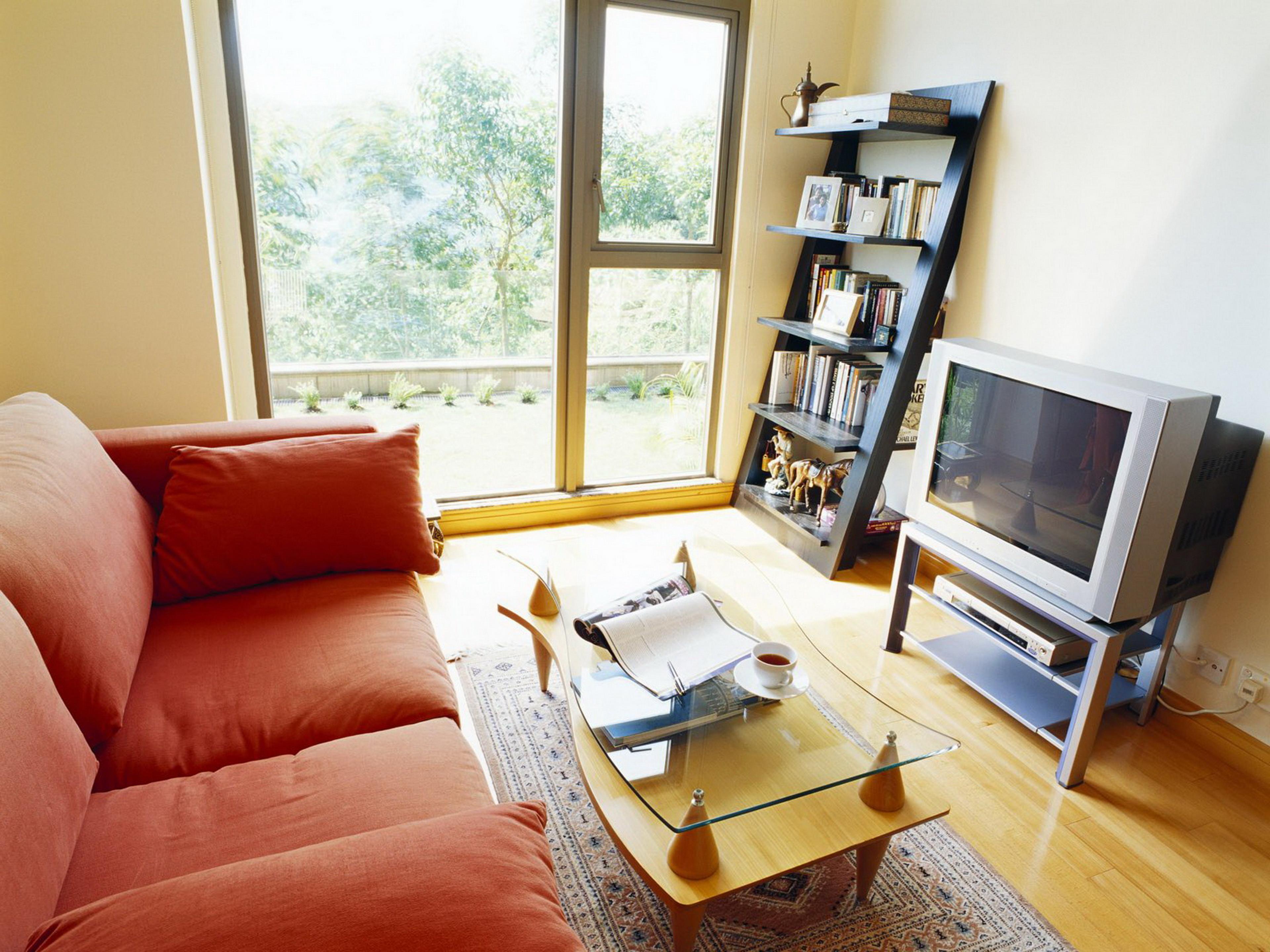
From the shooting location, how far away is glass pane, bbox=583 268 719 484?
11.3ft

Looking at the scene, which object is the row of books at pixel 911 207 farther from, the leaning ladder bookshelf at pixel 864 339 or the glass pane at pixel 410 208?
the glass pane at pixel 410 208

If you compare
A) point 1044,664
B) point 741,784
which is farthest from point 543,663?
point 1044,664

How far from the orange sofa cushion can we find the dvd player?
1.47 meters

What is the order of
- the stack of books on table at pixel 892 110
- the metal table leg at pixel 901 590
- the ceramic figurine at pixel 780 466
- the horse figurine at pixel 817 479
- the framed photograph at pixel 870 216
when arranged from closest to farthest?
the metal table leg at pixel 901 590 < the stack of books on table at pixel 892 110 < the framed photograph at pixel 870 216 < the horse figurine at pixel 817 479 < the ceramic figurine at pixel 780 466

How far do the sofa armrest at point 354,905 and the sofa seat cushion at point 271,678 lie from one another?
1.87 ft

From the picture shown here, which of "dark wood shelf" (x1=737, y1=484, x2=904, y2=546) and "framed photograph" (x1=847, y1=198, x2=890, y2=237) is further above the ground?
"framed photograph" (x1=847, y1=198, x2=890, y2=237)

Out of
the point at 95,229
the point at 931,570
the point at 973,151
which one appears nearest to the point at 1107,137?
the point at 973,151

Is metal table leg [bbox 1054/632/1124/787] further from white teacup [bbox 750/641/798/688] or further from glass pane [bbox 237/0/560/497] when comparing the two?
glass pane [bbox 237/0/560/497]

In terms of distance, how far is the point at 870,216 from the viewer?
303 centimetres

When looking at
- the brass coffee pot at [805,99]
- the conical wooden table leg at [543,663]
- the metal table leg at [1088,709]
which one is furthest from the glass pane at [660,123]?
the metal table leg at [1088,709]

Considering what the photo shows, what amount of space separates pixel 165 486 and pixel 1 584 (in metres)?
0.76

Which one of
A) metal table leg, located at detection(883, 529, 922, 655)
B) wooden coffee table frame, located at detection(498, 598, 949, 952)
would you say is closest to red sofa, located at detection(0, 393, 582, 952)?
wooden coffee table frame, located at detection(498, 598, 949, 952)

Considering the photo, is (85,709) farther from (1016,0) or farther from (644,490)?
(1016,0)

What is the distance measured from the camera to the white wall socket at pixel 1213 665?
7.49 feet
